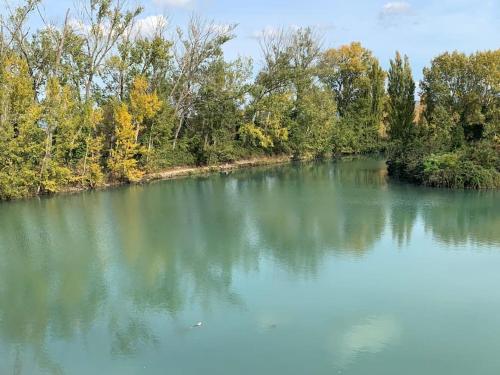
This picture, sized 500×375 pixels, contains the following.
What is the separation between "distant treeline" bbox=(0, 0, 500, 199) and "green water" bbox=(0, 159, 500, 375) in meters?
2.36

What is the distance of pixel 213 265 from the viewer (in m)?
11.4

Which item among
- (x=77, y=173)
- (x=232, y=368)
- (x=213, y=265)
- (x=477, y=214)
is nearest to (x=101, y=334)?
(x=232, y=368)

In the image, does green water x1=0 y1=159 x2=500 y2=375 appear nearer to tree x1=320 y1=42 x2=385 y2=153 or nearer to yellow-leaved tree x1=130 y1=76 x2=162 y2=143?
yellow-leaved tree x1=130 y1=76 x2=162 y2=143

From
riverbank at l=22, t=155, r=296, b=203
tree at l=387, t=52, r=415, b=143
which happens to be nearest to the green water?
riverbank at l=22, t=155, r=296, b=203

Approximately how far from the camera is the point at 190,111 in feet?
99.9

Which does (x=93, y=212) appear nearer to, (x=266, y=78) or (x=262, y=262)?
(x=262, y=262)

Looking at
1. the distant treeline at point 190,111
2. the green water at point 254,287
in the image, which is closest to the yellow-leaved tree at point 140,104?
the distant treeline at point 190,111

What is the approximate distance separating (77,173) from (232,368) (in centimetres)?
1714

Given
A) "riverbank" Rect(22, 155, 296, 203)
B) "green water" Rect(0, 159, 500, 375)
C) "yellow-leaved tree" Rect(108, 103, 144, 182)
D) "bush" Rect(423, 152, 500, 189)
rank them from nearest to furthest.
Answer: "green water" Rect(0, 159, 500, 375)
"bush" Rect(423, 152, 500, 189)
"riverbank" Rect(22, 155, 296, 203)
"yellow-leaved tree" Rect(108, 103, 144, 182)

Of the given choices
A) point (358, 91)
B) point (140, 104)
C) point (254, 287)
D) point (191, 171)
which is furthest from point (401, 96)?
point (254, 287)

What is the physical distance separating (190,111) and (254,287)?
21647 millimetres

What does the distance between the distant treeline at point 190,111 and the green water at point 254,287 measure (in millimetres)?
2359

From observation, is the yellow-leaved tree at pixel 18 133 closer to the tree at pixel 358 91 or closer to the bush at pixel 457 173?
the bush at pixel 457 173

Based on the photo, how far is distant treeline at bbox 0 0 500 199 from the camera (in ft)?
65.8
